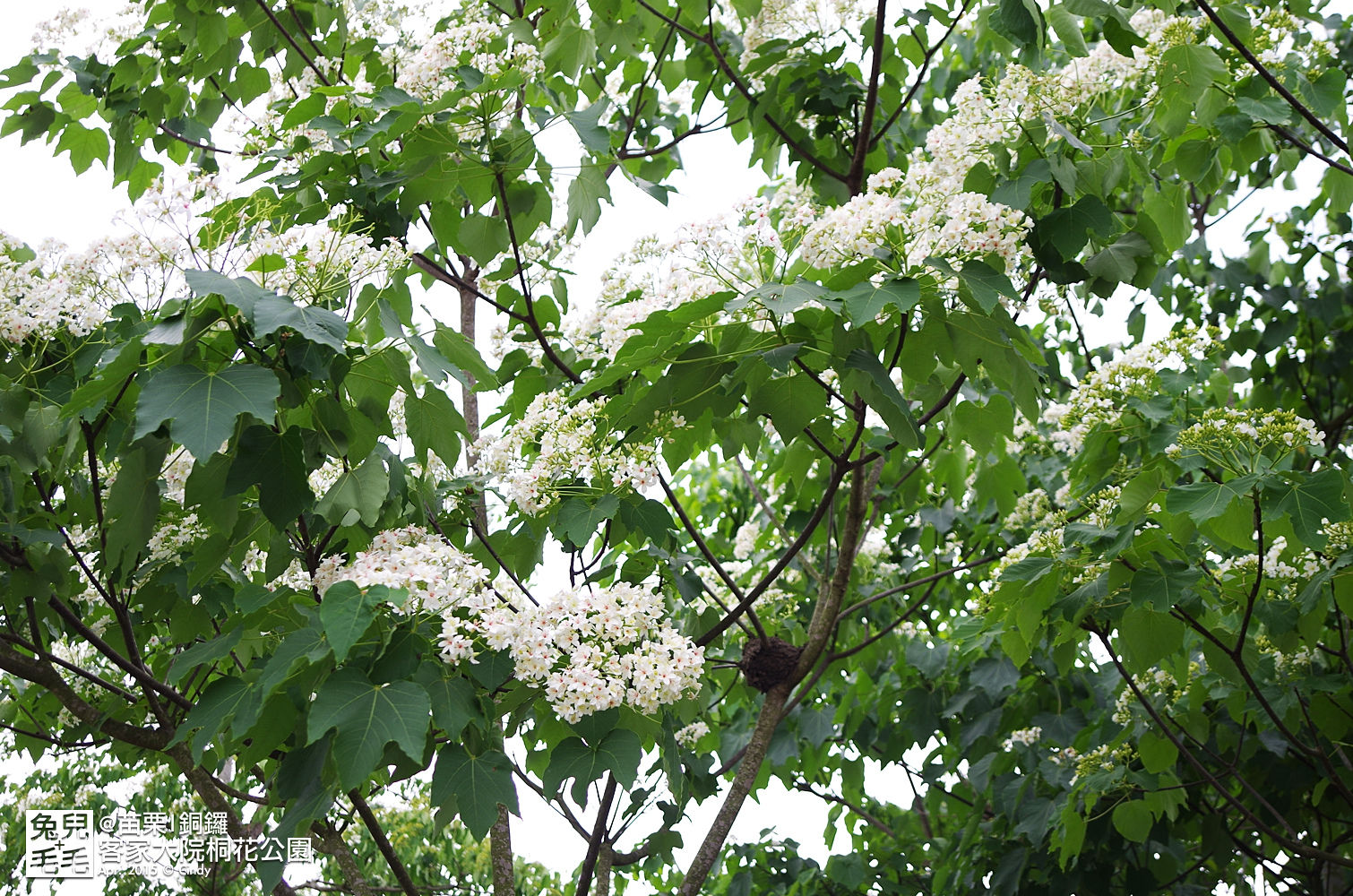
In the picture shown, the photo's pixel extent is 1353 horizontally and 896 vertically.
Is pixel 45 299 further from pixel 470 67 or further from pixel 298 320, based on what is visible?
pixel 470 67

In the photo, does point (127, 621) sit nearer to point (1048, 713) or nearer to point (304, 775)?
point (304, 775)

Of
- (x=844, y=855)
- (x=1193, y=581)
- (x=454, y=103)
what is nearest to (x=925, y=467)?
(x=844, y=855)

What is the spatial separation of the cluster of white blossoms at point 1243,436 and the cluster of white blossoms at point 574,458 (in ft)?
3.88

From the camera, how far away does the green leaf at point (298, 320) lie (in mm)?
1702

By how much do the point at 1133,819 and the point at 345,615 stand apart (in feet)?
8.16

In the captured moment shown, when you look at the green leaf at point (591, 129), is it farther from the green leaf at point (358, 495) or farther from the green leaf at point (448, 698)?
the green leaf at point (448, 698)

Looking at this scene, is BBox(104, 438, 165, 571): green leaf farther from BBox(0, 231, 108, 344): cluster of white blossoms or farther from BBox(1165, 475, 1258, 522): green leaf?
BBox(1165, 475, 1258, 522): green leaf

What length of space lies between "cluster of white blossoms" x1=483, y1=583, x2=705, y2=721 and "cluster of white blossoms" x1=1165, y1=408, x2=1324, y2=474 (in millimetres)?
1302

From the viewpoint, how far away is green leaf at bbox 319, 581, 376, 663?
5.60ft

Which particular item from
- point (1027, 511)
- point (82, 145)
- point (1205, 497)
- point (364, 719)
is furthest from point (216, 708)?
point (1027, 511)

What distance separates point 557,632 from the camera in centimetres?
200

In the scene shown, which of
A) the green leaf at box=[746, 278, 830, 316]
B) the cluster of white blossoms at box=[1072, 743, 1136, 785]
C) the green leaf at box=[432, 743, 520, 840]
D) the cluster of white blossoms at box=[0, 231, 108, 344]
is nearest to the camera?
the green leaf at box=[746, 278, 830, 316]

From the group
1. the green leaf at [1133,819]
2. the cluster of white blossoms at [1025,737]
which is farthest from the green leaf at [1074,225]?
the cluster of white blossoms at [1025,737]

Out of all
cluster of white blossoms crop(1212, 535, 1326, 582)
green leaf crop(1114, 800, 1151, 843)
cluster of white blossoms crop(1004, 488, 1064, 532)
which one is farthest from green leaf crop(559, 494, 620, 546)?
cluster of white blossoms crop(1004, 488, 1064, 532)
